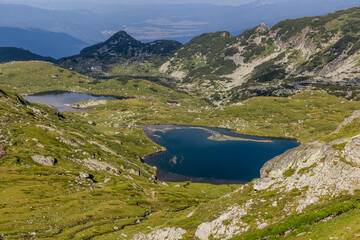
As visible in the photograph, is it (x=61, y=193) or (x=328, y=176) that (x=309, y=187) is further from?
(x=61, y=193)

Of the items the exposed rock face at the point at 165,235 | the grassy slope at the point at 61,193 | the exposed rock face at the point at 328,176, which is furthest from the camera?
the grassy slope at the point at 61,193

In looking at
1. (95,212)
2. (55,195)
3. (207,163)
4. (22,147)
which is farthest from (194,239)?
(207,163)

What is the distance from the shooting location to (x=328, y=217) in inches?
1363

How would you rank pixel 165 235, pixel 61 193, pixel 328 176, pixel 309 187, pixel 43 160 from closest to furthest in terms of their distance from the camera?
pixel 328 176 → pixel 309 187 → pixel 165 235 → pixel 61 193 → pixel 43 160

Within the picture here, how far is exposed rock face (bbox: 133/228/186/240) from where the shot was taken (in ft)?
160

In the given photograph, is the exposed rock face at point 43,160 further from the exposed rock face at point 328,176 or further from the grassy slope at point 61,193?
the exposed rock face at point 328,176

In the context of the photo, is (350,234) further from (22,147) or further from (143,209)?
(22,147)

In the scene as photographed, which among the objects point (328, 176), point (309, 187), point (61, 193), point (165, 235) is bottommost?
point (61, 193)

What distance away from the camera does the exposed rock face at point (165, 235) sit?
4886 centimetres

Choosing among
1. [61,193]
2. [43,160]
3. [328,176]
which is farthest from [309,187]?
[43,160]

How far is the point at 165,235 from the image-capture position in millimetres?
50438

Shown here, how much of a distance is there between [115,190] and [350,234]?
81.0m

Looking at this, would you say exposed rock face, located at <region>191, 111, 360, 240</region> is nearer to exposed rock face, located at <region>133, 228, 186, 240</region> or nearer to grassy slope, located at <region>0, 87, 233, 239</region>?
exposed rock face, located at <region>133, 228, 186, 240</region>

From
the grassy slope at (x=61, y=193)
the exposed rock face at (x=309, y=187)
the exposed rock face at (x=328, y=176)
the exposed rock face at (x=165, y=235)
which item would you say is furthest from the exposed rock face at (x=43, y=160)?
the exposed rock face at (x=328, y=176)
